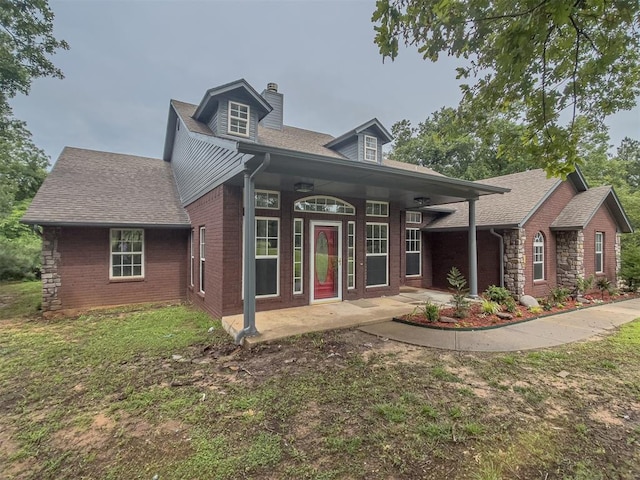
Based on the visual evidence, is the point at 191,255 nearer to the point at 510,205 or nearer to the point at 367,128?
the point at 367,128

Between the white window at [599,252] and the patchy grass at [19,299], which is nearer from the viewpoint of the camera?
the patchy grass at [19,299]

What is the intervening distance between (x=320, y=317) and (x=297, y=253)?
70.5 inches

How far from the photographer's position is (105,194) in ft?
29.2

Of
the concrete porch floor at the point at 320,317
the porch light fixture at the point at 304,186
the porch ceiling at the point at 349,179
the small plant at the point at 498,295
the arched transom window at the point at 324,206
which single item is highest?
the porch ceiling at the point at 349,179

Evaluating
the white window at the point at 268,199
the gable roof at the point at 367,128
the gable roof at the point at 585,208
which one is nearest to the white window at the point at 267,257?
the white window at the point at 268,199

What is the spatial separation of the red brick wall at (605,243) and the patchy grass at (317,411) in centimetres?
760

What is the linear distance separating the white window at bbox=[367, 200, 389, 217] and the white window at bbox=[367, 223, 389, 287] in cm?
30

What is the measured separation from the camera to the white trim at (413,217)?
11.8 meters

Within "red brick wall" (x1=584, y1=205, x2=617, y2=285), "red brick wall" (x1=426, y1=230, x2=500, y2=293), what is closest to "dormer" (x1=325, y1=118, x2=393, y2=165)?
"red brick wall" (x1=426, y1=230, x2=500, y2=293)

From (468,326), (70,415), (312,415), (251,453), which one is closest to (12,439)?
(70,415)

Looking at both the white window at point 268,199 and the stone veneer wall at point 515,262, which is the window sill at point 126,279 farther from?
the stone veneer wall at point 515,262

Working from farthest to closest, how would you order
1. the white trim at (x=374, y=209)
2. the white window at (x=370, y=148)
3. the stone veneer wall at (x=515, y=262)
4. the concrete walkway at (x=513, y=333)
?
the white window at (x=370, y=148)
the stone veneer wall at (x=515, y=262)
the white trim at (x=374, y=209)
the concrete walkway at (x=513, y=333)

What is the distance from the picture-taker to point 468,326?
19.8ft

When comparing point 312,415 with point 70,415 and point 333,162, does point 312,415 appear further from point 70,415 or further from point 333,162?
point 333,162
